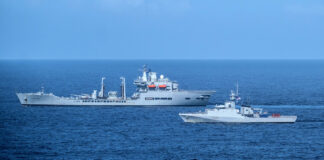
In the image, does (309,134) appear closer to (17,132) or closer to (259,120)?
(259,120)

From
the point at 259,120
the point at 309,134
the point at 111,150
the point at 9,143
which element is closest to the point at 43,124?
the point at 9,143

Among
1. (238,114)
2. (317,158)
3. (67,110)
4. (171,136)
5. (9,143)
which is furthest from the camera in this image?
(67,110)

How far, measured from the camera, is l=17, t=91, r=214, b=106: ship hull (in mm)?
116188

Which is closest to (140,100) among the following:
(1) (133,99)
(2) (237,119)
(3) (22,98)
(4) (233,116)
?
(1) (133,99)

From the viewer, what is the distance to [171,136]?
81.6 meters

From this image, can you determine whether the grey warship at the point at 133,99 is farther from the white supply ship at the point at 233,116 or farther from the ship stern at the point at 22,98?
the white supply ship at the point at 233,116

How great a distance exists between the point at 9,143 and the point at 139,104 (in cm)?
4288

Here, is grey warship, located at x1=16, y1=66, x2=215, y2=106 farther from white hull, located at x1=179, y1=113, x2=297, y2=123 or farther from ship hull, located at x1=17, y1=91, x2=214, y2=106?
white hull, located at x1=179, y1=113, x2=297, y2=123

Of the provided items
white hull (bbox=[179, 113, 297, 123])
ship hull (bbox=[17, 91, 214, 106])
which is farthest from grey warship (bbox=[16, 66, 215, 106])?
white hull (bbox=[179, 113, 297, 123])

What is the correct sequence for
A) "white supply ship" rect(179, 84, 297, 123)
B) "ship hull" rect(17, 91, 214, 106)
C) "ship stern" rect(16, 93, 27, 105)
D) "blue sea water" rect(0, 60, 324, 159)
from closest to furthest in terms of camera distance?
1. "blue sea water" rect(0, 60, 324, 159)
2. "white supply ship" rect(179, 84, 297, 123)
3. "ship stern" rect(16, 93, 27, 105)
4. "ship hull" rect(17, 91, 214, 106)

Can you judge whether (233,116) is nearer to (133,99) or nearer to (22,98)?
(133,99)

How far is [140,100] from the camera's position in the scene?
Result: 383ft

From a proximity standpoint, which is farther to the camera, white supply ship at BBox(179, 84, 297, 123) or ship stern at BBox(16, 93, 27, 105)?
ship stern at BBox(16, 93, 27, 105)

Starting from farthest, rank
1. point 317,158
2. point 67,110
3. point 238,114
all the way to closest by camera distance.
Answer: point 67,110 → point 238,114 → point 317,158
